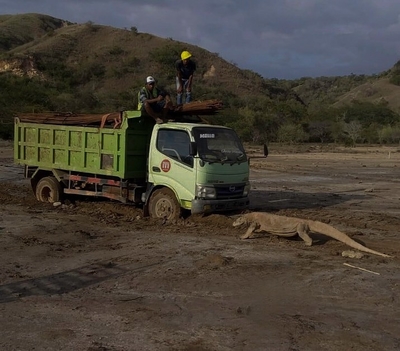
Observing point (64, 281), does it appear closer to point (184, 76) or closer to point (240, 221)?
point (240, 221)

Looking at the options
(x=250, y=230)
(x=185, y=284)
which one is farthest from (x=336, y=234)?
(x=185, y=284)

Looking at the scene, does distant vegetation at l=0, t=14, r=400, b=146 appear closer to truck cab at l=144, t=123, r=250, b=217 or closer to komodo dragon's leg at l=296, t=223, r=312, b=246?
truck cab at l=144, t=123, r=250, b=217

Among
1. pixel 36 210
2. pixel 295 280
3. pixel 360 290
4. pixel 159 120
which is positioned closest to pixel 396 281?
pixel 360 290

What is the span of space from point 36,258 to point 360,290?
15.9ft

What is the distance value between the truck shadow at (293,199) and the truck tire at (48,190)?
15.2ft

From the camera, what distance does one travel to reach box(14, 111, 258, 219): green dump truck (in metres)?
12.0

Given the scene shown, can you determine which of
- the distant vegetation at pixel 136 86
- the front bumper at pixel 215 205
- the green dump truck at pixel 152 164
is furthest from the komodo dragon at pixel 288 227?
the distant vegetation at pixel 136 86

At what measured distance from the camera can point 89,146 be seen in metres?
13.5

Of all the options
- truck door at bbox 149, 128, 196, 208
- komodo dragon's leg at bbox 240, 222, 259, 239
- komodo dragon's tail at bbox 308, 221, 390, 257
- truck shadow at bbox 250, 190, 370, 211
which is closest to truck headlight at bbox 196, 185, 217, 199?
truck door at bbox 149, 128, 196, 208

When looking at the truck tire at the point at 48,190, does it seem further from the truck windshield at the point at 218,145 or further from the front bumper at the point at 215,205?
the truck windshield at the point at 218,145

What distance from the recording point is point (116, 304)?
714cm

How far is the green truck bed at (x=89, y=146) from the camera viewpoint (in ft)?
41.9

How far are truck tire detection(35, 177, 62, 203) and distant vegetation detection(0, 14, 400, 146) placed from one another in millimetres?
28507

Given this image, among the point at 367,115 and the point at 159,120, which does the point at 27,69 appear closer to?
the point at 367,115
